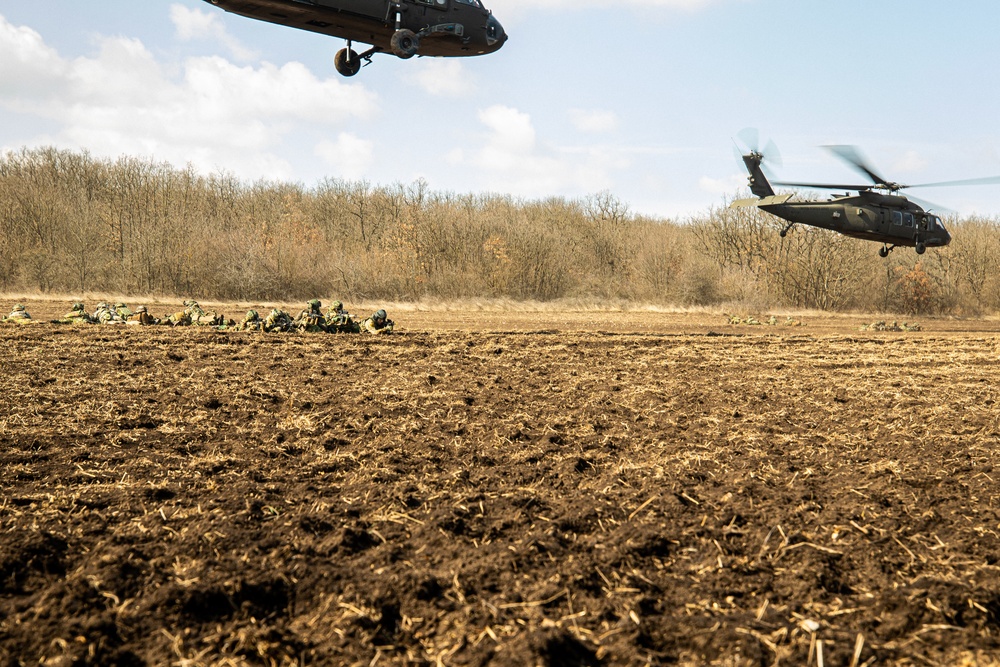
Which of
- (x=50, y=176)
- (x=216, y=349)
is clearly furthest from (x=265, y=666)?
(x=50, y=176)

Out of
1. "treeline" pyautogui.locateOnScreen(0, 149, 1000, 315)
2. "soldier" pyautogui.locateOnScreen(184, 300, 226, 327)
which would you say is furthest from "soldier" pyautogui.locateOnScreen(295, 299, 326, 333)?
"treeline" pyautogui.locateOnScreen(0, 149, 1000, 315)

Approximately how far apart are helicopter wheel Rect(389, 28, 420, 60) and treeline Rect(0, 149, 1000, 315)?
27.1 meters

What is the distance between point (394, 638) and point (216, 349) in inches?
418

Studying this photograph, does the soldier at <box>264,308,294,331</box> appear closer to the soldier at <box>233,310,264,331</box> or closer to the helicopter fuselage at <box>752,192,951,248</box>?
the soldier at <box>233,310,264,331</box>

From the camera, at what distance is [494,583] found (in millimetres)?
3895

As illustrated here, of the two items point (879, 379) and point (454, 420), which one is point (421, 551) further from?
point (879, 379)

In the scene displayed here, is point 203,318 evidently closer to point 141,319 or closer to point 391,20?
point 141,319

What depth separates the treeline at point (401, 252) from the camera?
39.1 metres

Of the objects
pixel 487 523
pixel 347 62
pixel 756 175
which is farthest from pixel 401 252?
pixel 487 523

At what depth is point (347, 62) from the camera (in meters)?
13.8

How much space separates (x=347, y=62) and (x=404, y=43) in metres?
1.63

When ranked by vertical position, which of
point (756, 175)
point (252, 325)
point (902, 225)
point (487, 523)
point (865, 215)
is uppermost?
point (756, 175)

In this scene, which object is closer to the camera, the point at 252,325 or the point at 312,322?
the point at 312,322

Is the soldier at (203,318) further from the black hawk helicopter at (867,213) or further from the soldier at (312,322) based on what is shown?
the black hawk helicopter at (867,213)
